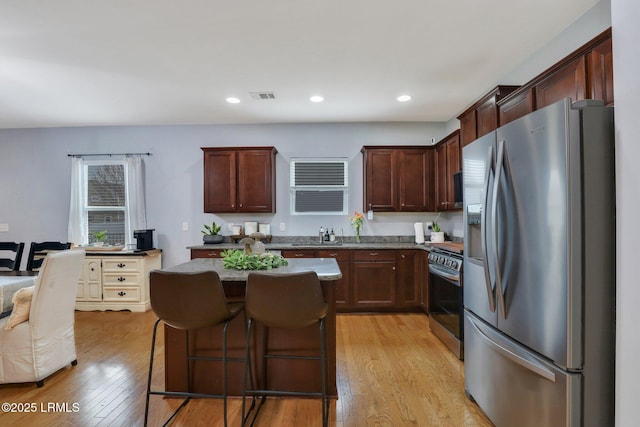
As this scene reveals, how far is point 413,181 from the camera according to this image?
4617 millimetres

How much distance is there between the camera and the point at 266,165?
4.61 metres

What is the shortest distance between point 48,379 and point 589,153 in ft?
12.5

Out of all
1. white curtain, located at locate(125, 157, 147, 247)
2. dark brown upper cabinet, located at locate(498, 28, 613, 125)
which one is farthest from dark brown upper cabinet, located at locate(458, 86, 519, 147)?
white curtain, located at locate(125, 157, 147, 247)

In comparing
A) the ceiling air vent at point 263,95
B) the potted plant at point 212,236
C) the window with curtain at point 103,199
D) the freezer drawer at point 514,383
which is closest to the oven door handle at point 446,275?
the freezer drawer at point 514,383

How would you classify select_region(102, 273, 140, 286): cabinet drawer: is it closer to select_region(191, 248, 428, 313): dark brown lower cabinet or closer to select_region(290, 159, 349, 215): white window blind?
select_region(290, 159, 349, 215): white window blind

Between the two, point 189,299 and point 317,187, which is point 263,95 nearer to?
point 317,187

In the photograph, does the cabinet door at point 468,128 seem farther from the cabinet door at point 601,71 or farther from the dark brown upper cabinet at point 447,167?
the cabinet door at point 601,71

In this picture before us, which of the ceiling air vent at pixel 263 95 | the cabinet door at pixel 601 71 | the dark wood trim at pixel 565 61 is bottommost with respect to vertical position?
the cabinet door at pixel 601 71

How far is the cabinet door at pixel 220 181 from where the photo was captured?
4617 mm

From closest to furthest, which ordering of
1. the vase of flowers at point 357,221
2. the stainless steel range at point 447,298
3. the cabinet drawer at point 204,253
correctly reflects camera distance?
the stainless steel range at point 447,298
the cabinet drawer at point 204,253
the vase of flowers at point 357,221

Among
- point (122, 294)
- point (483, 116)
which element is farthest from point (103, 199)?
point (483, 116)

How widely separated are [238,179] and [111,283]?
2.24 m

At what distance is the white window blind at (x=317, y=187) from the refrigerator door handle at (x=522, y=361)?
318 cm

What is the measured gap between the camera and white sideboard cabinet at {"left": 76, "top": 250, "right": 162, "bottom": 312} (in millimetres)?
4427
